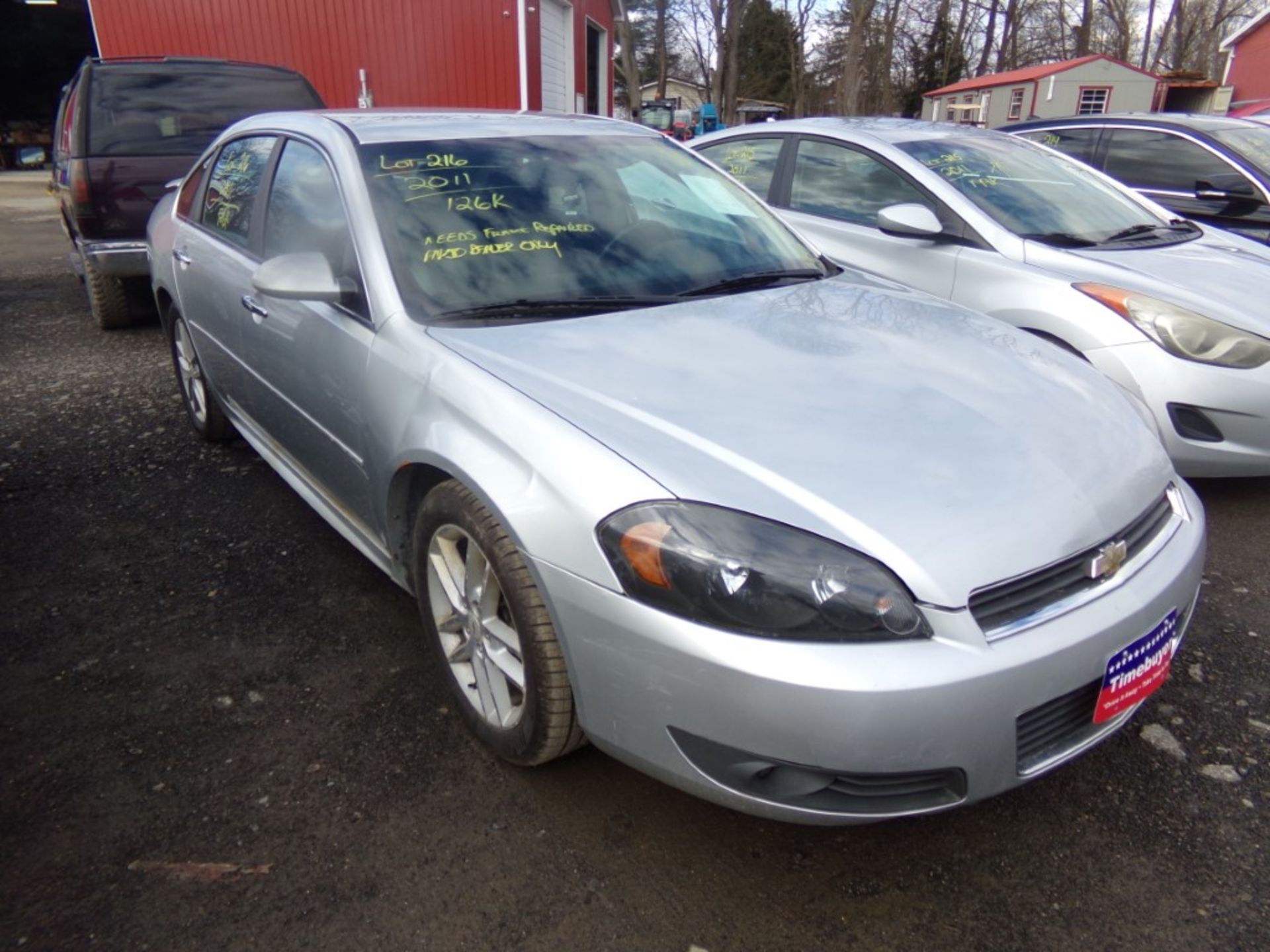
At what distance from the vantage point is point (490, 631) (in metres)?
2.26

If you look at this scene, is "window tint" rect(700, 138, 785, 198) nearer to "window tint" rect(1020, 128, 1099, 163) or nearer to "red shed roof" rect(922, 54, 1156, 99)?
"window tint" rect(1020, 128, 1099, 163)

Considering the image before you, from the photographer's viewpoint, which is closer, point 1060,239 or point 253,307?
point 253,307

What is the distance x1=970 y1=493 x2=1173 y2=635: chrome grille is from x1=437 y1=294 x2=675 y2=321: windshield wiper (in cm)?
131

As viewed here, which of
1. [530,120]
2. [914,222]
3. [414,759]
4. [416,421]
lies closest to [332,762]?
[414,759]

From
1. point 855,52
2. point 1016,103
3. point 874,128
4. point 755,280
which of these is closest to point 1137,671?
point 755,280

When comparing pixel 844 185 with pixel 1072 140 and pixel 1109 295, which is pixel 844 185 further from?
pixel 1072 140

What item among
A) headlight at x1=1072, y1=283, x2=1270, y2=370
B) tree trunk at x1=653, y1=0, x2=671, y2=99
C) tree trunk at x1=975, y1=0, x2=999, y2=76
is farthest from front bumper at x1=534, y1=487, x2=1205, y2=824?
tree trunk at x1=653, y1=0, x2=671, y2=99

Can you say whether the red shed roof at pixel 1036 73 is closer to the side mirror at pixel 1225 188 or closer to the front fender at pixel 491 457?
the side mirror at pixel 1225 188

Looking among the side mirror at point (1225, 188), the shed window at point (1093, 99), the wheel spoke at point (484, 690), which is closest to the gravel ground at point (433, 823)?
the wheel spoke at point (484, 690)

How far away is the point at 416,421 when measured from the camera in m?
2.33

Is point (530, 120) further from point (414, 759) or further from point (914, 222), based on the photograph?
point (414, 759)

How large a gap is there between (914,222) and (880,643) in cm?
284

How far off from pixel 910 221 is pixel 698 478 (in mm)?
2691

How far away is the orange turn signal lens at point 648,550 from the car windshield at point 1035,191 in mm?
3183
